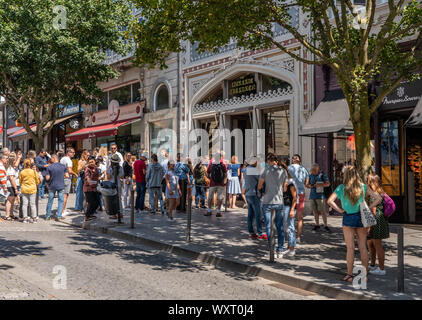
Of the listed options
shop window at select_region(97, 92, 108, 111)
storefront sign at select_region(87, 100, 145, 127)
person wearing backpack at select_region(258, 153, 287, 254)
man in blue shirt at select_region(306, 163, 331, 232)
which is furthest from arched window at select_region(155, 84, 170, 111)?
person wearing backpack at select_region(258, 153, 287, 254)

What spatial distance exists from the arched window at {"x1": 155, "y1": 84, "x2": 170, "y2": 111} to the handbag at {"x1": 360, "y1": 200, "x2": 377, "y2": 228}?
49.9 feet

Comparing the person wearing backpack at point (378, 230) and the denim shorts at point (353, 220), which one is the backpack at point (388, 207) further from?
the denim shorts at point (353, 220)

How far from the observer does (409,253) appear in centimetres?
840

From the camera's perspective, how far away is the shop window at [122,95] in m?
23.5

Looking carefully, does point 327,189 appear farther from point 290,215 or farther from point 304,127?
point 290,215

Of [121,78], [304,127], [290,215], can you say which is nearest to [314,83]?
[304,127]

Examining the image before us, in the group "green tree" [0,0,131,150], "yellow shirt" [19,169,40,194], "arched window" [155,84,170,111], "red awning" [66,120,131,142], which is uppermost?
"green tree" [0,0,131,150]

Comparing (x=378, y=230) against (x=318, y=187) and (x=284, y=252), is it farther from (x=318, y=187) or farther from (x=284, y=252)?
(x=318, y=187)

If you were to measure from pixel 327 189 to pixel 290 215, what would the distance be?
11.6 feet

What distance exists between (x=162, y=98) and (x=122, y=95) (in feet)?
11.6

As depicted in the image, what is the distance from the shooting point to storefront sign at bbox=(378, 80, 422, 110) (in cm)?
1155

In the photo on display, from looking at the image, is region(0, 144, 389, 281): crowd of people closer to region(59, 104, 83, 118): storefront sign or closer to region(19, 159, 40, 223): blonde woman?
region(19, 159, 40, 223): blonde woman

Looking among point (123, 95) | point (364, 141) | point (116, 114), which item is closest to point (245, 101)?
point (116, 114)

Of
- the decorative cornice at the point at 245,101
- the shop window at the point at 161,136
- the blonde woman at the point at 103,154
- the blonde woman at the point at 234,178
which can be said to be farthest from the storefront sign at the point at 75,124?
the blonde woman at the point at 234,178
